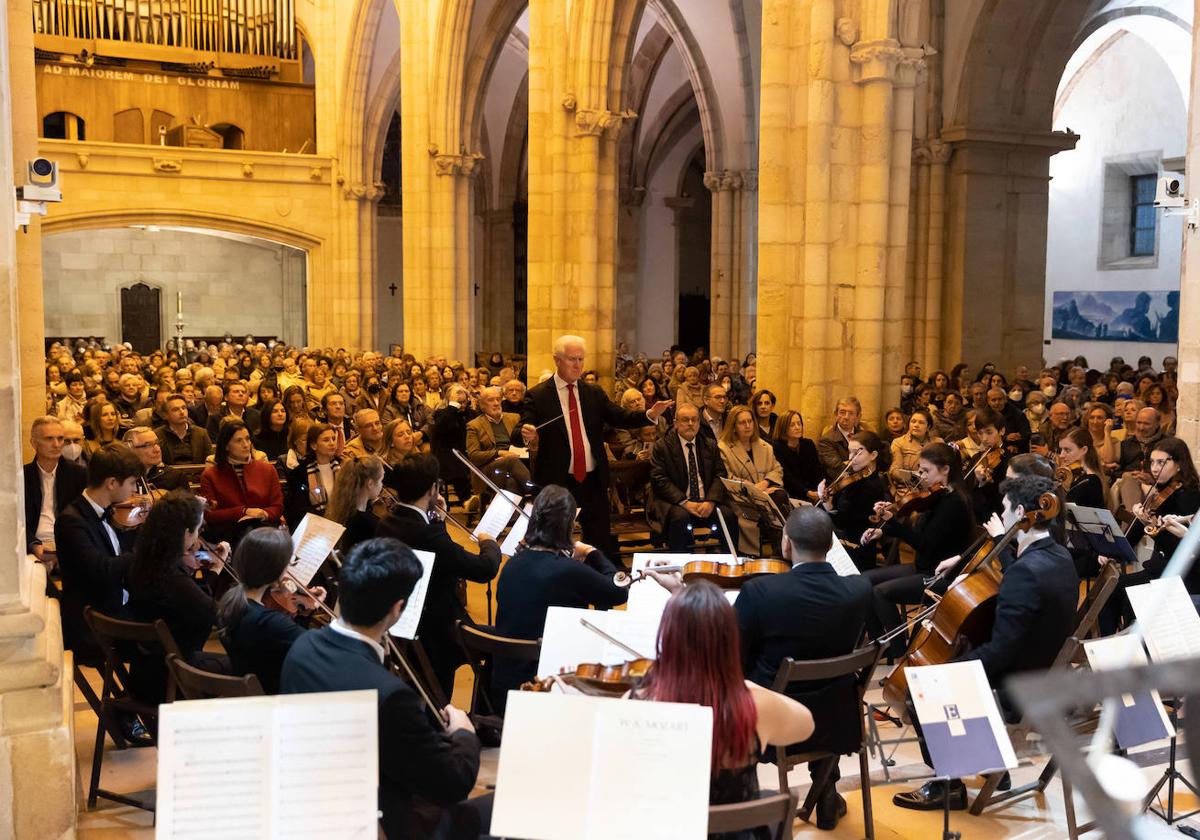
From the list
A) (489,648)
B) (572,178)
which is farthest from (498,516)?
(572,178)

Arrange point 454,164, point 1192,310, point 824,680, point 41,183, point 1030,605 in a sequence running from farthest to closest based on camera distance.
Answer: point 454,164 → point 1192,310 → point 41,183 → point 1030,605 → point 824,680

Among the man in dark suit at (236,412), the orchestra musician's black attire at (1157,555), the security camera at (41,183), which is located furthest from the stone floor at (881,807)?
the man in dark suit at (236,412)

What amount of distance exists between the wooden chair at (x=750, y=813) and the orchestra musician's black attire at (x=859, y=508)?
4.87 meters

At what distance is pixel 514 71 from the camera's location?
3142 cm

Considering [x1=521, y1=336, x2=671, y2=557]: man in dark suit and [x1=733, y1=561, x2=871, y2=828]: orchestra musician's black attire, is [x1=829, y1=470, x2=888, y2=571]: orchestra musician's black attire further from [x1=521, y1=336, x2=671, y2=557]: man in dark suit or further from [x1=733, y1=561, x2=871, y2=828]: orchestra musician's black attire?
[x1=733, y1=561, x2=871, y2=828]: orchestra musician's black attire

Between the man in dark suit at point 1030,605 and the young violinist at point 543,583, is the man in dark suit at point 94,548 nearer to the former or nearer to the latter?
the young violinist at point 543,583

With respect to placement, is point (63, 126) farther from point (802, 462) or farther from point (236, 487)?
point (802, 462)

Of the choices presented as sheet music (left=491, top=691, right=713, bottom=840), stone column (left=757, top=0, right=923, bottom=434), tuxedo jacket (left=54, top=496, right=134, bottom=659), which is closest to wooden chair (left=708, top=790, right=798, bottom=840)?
sheet music (left=491, top=691, right=713, bottom=840)

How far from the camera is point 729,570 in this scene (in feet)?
17.8

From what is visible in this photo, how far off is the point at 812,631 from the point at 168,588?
8.21 ft

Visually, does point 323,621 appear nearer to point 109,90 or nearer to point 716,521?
point 716,521

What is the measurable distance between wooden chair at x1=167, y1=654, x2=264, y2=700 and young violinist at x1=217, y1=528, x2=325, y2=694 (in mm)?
237

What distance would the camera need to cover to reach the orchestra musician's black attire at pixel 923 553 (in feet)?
20.7

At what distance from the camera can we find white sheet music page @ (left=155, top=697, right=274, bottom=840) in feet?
8.87
